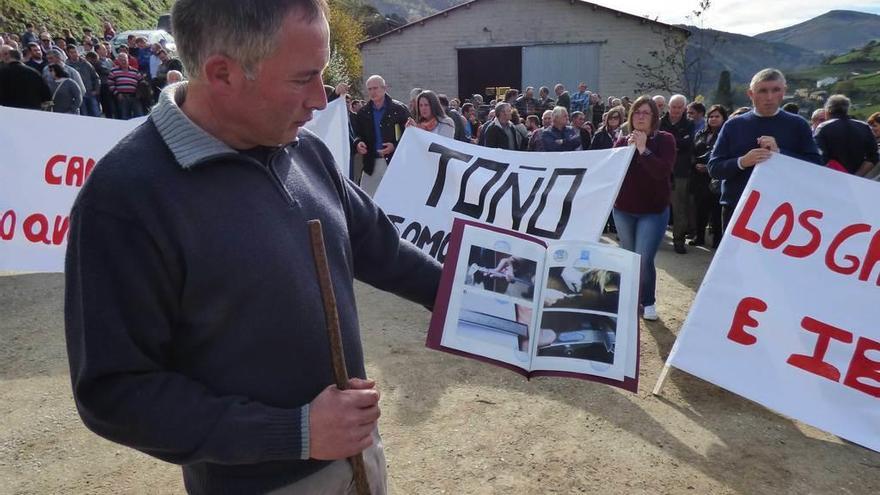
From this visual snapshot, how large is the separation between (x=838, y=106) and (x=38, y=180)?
25.6 ft

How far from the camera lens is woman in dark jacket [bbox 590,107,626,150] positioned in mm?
8062

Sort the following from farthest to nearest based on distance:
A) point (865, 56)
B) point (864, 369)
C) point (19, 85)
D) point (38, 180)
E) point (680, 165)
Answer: point (865, 56), point (19, 85), point (680, 165), point (38, 180), point (864, 369)

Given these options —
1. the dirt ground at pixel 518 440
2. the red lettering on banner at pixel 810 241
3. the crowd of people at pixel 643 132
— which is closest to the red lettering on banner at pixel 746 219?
the red lettering on banner at pixel 810 241

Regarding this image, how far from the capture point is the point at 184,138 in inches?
44.6

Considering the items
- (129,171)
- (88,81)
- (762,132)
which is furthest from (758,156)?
(88,81)

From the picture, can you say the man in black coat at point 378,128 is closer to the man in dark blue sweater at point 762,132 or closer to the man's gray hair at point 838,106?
the man in dark blue sweater at point 762,132

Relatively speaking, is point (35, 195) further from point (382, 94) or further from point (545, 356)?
point (545, 356)

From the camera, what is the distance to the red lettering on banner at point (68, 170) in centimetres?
521

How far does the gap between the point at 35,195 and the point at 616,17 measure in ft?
72.8

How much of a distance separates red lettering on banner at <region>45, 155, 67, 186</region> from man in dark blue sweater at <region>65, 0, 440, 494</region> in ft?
15.9

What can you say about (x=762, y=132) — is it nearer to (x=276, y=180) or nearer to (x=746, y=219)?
(x=746, y=219)

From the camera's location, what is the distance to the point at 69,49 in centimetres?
1249

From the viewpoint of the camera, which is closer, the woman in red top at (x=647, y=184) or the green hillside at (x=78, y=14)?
the woman in red top at (x=647, y=184)

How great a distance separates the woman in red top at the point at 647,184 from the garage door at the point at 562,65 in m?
19.1
